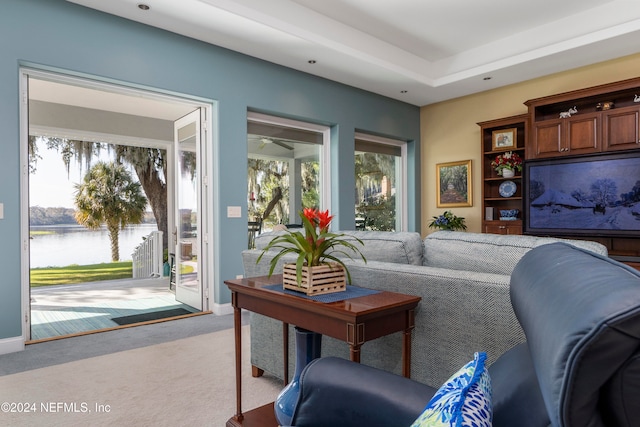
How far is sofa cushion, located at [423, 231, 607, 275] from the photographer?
1482 mm

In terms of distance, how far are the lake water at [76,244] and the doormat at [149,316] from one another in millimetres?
4549

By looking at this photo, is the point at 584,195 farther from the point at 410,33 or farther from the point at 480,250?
the point at 480,250

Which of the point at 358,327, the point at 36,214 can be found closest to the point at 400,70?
the point at 358,327

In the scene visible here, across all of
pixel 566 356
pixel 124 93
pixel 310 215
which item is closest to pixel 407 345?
pixel 310 215

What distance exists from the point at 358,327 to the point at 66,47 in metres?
3.39

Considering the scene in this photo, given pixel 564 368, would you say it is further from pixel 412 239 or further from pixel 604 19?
pixel 604 19

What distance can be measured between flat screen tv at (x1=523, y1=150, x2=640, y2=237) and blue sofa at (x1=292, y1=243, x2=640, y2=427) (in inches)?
172

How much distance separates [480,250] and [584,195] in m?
3.87

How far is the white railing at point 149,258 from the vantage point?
6.83 m

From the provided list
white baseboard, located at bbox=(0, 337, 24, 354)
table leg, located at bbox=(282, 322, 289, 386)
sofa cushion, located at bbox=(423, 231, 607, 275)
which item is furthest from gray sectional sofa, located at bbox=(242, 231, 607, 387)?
white baseboard, located at bbox=(0, 337, 24, 354)

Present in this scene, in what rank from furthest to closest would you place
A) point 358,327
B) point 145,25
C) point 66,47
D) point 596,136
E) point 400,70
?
1. point 400,70
2. point 596,136
3. point 145,25
4. point 66,47
5. point 358,327

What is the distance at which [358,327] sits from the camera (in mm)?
1341

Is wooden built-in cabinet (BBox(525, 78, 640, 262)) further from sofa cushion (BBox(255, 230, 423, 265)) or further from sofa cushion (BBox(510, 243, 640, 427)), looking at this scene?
sofa cushion (BBox(510, 243, 640, 427))

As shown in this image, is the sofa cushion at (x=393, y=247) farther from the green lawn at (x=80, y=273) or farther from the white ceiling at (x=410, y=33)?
the green lawn at (x=80, y=273)
